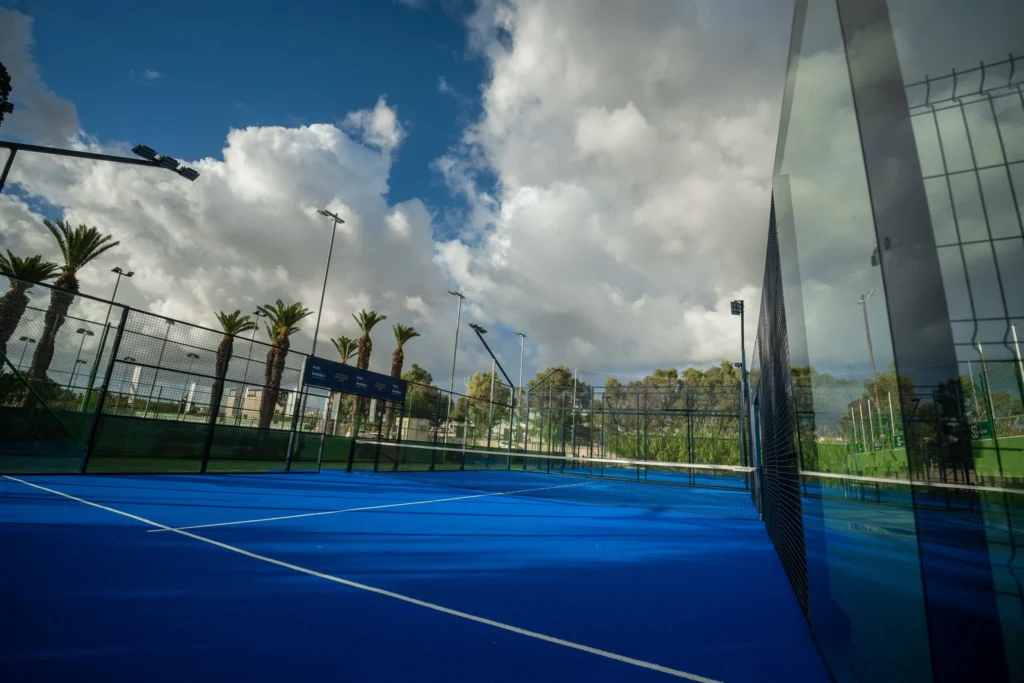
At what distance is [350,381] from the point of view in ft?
56.0

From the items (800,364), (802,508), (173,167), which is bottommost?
(802,508)

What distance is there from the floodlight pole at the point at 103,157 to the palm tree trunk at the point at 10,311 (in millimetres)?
5341

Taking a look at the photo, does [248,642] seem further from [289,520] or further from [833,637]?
[289,520]

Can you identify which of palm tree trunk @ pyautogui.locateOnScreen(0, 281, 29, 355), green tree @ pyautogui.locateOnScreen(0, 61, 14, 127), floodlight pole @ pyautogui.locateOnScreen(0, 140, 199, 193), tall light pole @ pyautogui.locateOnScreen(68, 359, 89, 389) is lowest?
tall light pole @ pyautogui.locateOnScreen(68, 359, 89, 389)

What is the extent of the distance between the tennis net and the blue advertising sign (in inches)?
75.1

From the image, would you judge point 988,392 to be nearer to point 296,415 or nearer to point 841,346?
point 841,346

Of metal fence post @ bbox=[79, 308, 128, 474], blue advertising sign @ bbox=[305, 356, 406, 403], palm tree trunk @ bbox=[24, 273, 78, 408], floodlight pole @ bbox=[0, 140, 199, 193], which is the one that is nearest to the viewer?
floodlight pole @ bbox=[0, 140, 199, 193]

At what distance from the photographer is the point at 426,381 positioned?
71.1 metres

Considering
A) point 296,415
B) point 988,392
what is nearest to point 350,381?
point 296,415

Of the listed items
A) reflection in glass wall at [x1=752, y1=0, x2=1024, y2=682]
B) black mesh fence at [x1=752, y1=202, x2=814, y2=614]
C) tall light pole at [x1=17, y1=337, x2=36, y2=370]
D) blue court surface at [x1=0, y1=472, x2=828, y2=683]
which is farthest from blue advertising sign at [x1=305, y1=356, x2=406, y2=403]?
reflection in glass wall at [x1=752, y1=0, x2=1024, y2=682]

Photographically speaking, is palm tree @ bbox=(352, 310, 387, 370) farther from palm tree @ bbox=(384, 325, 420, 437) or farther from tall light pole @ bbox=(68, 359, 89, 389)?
tall light pole @ bbox=(68, 359, 89, 389)

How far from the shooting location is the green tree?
11.3 metres

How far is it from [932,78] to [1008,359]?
2.40ft

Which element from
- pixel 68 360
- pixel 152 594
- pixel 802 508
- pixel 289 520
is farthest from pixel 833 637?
pixel 68 360
